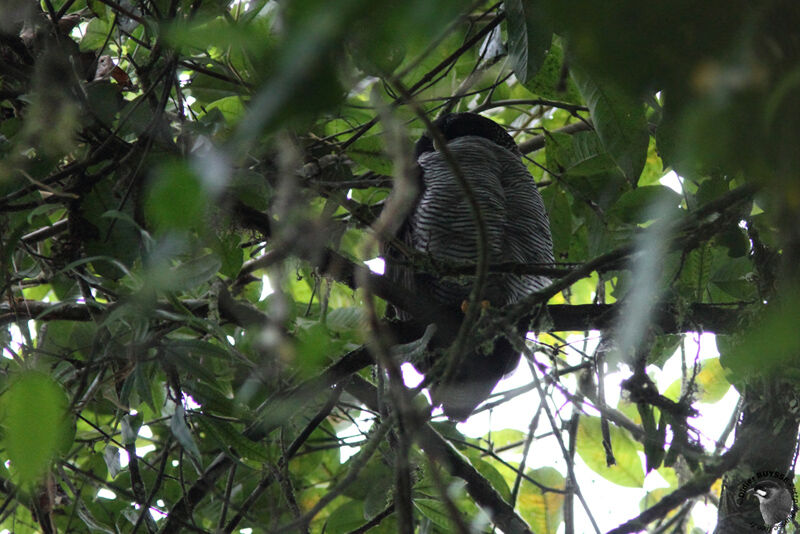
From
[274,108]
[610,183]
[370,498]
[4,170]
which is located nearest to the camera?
[274,108]

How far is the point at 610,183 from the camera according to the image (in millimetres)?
2180

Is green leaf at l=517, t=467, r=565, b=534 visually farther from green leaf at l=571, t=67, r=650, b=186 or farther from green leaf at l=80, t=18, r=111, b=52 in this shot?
green leaf at l=80, t=18, r=111, b=52

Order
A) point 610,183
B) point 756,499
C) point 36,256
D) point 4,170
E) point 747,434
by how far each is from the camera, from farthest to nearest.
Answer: point 610,183
point 36,256
point 756,499
point 4,170
point 747,434

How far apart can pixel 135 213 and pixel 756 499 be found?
4.84 ft

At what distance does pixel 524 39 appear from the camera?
1.57 m

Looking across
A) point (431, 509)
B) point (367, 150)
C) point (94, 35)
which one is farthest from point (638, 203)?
point (94, 35)

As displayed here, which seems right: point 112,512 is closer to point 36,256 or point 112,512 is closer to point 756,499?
point 36,256

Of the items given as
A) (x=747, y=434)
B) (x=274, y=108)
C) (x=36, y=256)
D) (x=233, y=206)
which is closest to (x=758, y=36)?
(x=274, y=108)

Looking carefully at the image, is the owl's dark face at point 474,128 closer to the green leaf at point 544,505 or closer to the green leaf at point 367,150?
the green leaf at point 367,150

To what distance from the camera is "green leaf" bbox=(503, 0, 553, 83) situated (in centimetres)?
154

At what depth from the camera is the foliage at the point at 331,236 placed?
508mm

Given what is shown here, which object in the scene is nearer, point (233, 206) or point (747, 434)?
point (747, 434)
